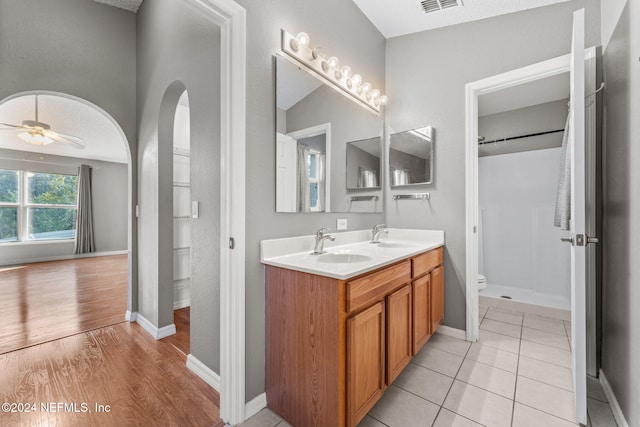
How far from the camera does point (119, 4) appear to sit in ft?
8.95

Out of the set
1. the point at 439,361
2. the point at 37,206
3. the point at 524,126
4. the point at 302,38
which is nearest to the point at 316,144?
the point at 302,38

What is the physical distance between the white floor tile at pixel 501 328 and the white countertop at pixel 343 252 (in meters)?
0.94

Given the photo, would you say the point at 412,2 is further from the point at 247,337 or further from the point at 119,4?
the point at 119,4

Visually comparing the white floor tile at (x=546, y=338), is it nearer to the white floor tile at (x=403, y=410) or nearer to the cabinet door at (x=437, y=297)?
the cabinet door at (x=437, y=297)

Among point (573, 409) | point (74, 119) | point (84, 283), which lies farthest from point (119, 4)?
point (573, 409)

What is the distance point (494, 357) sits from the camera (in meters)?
1.96

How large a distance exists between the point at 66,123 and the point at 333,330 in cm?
582

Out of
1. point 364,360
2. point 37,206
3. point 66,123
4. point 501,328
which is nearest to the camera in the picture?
point 364,360

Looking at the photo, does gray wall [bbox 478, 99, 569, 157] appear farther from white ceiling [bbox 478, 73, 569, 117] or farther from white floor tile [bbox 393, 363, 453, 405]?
white floor tile [bbox 393, 363, 453, 405]

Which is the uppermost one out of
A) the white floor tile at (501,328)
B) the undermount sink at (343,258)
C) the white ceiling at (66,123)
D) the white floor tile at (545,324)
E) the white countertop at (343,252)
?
the white ceiling at (66,123)

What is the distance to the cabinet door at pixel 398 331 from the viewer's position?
4.69 ft

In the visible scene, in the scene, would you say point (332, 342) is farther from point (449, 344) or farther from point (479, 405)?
point (449, 344)

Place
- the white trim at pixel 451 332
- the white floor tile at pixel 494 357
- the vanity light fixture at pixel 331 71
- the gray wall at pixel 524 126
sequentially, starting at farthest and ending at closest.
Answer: the gray wall at pixel 524 126 → the white trim at pixel 451 332 → the white floor tile at pixel 494 357 → the vanity light fixture at pixel 331 71

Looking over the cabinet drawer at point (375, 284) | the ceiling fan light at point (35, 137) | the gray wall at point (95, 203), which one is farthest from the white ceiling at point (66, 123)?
the cabinet drawer at point (375, 284)
